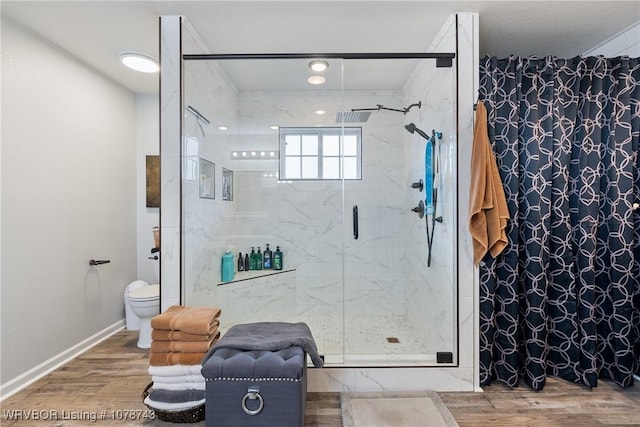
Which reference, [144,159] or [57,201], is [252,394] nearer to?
[57,201]

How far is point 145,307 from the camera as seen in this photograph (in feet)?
8.66

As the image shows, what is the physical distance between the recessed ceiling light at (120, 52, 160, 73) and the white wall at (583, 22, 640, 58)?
133 inches

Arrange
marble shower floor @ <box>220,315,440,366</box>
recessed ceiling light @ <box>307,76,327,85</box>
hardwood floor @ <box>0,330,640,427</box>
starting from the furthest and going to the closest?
recessed ceiling light @ <box>307,76,327,85</box>, marble shower floor @ <box>220,315,440,366</box>, hardwood floor @ <box>0,330,640,427</box>

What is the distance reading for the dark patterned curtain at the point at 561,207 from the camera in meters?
2.03

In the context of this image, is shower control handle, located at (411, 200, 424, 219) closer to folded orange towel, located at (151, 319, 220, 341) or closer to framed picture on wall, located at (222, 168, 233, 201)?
framed picture on wall, located at (222, 168, 233, 201)

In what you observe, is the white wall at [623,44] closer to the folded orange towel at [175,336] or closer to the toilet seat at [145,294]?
the folded orange towel at [175,336]

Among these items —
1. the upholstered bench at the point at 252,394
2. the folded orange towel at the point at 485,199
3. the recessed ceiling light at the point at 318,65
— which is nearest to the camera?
the upholstered bench at the point at 252,394

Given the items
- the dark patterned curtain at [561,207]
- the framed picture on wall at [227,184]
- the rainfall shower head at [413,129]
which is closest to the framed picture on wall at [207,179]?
the framed picture on wall at [227,184]

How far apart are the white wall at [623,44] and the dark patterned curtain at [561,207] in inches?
6.1

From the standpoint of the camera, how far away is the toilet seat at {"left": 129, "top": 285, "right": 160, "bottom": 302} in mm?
2629

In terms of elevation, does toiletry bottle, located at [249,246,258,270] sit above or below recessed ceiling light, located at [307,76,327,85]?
below

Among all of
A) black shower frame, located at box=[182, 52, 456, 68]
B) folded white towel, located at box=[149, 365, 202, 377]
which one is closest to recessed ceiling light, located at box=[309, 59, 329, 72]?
black shower frame, located at box=[182, 52, 456, 68]

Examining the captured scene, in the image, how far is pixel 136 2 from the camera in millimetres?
1909

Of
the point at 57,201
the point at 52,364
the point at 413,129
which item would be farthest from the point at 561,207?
the point at 52,364
